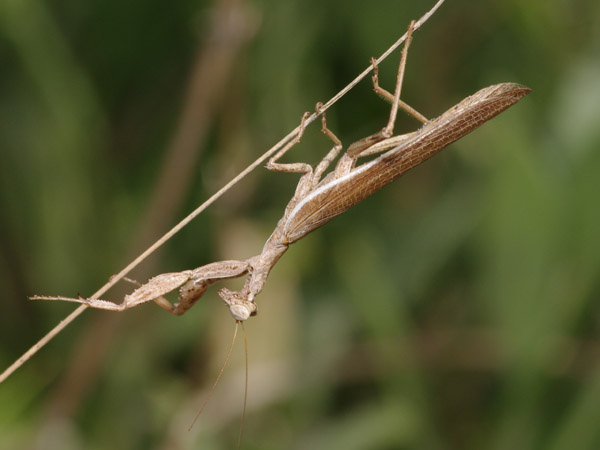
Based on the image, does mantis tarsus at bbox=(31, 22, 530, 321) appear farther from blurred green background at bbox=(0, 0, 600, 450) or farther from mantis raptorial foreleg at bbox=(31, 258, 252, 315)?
blurred green background at bbox=(0, 0, 600, 450)

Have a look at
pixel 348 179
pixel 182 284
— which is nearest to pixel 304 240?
pixel 348 179

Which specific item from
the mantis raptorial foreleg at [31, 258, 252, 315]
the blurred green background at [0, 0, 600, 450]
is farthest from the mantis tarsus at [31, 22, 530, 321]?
the blurred green background at [0, 0, 600, 450]

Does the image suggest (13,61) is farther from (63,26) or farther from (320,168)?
(320,168)

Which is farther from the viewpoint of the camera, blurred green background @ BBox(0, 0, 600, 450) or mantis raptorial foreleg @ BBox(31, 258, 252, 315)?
blurred green background @ BBox(0, 0, 600, 450)

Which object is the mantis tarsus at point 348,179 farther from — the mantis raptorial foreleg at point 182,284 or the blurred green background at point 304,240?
the blurred green background at point 304,240

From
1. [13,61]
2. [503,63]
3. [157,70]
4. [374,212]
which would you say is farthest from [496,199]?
[13,61]

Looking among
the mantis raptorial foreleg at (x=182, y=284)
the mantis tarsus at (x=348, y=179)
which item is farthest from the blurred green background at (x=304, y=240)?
the mantis raptorial foreleg at (x=182, y=284)
